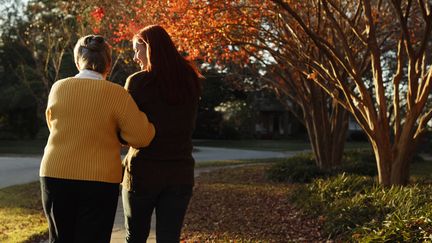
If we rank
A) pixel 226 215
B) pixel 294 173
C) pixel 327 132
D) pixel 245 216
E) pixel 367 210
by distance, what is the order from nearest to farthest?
pixel 367 210 → pixel 245 216 → pixel 226 215 → pixel 294 173 → pixel 327 132

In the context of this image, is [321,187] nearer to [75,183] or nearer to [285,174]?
[285,174]

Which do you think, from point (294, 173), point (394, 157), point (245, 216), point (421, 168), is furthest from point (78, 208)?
point (421, 168)

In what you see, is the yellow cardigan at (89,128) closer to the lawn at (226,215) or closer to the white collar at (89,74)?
the white collar at (89,74)

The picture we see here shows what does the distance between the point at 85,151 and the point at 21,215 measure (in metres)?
6.57

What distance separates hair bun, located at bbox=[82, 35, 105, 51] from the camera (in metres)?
3.39

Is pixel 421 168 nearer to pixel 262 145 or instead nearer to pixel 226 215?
pixel 226 215

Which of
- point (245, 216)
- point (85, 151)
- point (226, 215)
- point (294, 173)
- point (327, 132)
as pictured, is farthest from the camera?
point (327, 132)

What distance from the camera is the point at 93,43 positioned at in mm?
3393

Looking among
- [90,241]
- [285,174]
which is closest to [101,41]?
[90,241]

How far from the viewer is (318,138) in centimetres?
1513

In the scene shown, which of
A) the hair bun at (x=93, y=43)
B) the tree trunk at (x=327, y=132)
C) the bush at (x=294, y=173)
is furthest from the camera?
the tree trunk at (x=327, y=132)

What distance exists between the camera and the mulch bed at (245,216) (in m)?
7.22

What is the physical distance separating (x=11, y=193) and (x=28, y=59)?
27455 mm

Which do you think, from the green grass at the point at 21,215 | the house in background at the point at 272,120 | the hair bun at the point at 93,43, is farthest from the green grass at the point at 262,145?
the hair bun at the point at 93,43
